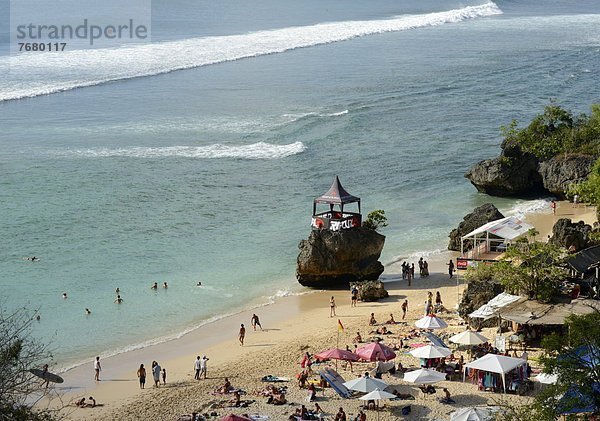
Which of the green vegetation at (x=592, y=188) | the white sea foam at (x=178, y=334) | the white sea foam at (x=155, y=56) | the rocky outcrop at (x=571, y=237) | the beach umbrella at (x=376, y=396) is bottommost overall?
the white sea foam at (x=178, y=334)

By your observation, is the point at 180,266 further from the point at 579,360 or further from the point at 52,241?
the point at 579,360

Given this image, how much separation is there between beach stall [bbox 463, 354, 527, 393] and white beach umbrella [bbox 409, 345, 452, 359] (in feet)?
4.03

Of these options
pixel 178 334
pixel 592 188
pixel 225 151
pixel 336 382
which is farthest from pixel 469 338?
pixel 225 151

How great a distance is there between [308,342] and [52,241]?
1672 cm

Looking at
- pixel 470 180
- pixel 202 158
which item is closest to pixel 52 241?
pixel 202 158

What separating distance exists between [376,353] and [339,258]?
1121cm

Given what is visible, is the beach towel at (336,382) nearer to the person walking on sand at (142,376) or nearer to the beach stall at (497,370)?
the beach stall at (497,370)

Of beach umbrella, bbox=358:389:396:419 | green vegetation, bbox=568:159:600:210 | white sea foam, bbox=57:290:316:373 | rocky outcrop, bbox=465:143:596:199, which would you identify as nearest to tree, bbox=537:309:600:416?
beach umbrella, bbox=358:389:396:419

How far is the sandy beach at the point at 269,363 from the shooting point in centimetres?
2870

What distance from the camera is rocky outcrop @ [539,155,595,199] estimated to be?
166ft

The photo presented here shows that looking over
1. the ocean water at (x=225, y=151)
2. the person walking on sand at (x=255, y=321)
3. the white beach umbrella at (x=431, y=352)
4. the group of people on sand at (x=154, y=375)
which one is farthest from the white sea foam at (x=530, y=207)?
the group of people on sand at (x=154, y=375)

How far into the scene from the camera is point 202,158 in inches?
2410

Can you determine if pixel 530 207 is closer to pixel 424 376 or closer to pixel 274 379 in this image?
pixel 274 379

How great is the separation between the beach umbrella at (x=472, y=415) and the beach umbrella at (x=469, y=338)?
5243 mm
